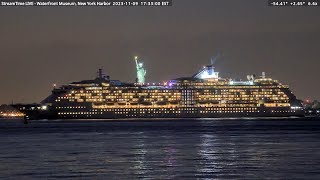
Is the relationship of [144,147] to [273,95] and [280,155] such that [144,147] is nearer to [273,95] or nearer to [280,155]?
[280,155]

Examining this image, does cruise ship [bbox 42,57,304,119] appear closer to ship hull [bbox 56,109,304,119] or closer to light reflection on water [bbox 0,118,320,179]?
ship hull [bbox 56,109,304,119]

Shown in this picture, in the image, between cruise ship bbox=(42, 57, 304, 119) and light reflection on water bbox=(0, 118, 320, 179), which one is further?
cruise ship bbox=(42, 57, 304, 119)

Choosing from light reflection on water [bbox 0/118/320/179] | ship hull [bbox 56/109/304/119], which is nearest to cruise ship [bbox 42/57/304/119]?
ship hull [bbox 56/109/304/119]

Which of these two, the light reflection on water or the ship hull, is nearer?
the light reflection on water

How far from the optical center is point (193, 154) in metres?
45.9

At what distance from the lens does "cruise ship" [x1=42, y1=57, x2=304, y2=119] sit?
484ft

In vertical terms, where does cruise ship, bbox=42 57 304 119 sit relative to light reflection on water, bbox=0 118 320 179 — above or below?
above

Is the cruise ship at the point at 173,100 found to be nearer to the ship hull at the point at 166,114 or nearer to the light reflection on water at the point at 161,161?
the ship hull at the point at 166,114

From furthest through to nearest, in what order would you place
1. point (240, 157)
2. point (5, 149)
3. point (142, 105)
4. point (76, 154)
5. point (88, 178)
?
point (142, 105), point (5, 149), point (76, 154), point (240, 157), point (88, 178)

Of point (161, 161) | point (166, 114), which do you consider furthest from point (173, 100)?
point (161, 161)

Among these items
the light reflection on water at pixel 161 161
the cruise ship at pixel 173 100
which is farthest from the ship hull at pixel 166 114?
the light reflection on water at pixel 161 161

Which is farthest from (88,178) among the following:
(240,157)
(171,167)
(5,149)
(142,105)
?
(142,105)

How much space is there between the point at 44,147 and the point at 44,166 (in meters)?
16.2

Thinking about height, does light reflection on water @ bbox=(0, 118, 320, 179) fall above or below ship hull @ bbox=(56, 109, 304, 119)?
below
